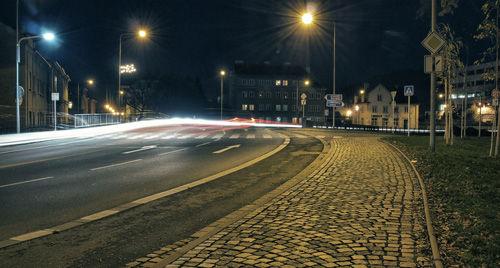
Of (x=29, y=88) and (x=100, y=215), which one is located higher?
(x=29, y=88)

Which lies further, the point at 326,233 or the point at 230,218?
the point at 230,218

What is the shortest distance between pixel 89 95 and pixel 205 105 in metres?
28.4

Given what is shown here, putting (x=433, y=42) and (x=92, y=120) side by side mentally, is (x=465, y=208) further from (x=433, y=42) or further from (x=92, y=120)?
(x=92, y=120)

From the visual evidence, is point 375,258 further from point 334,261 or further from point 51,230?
point 51,230

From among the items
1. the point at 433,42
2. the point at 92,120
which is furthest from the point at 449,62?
the point at 92,120

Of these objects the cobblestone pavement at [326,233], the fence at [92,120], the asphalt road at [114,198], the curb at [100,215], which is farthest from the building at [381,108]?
the cobblestone pavement at [326,233]

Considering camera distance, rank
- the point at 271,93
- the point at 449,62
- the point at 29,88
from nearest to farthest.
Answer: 1. the point at 449,62
2. the point at 29,88
3. the point at 271,93

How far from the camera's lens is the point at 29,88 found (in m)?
44.1

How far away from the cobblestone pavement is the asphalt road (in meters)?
0.70

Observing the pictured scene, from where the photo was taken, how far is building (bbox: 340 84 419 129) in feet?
300

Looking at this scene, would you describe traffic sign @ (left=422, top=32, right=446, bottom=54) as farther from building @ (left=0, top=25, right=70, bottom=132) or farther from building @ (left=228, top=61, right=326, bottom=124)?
building @ (left=228, top=61, right=326, bottom=124)

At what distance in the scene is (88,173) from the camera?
12664mm

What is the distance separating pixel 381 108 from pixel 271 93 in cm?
2892

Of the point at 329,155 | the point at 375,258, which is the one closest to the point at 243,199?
the point at 375,258
